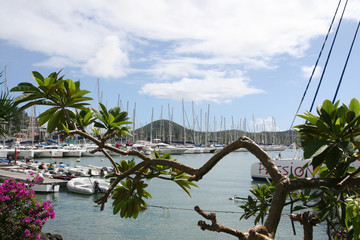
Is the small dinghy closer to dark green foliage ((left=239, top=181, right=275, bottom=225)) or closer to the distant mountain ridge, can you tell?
dark green foliage ((left=239, top=181, right=275, bottom=225))

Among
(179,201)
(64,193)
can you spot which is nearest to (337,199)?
(179,201)

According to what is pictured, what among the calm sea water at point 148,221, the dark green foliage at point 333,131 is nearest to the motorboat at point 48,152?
the calm sea water at point 148,221

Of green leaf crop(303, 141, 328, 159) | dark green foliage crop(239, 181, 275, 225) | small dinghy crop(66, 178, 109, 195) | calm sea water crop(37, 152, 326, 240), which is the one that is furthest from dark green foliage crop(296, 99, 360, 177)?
small dinghy crop(66, 178, 109, 195)

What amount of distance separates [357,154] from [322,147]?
696 millimetres

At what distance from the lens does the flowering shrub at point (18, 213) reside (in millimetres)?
7500

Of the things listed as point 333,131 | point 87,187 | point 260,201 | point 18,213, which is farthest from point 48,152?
point 333,131

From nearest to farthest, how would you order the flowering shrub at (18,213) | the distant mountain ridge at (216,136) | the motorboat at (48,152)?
the flowering shrub at (18,213)
the motorboat at (48,152)
the distant mountain ridge at (216,136)

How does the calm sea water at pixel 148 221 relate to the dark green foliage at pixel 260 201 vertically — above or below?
below

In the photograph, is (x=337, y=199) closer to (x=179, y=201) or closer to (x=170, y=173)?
(x=170, y=173)

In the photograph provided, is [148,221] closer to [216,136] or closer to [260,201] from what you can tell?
[260,201]

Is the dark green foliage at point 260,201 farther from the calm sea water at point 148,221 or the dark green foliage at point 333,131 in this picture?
the calm sea water at point 148,221

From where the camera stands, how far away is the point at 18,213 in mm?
7703

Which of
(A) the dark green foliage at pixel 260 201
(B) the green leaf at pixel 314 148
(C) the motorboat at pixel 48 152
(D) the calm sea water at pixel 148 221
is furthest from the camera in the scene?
(C) the motorboat at pixel 48 152

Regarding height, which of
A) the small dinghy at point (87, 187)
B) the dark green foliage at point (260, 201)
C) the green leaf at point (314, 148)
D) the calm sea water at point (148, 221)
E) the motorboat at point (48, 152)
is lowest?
the calm sea water at point (148, 221)
